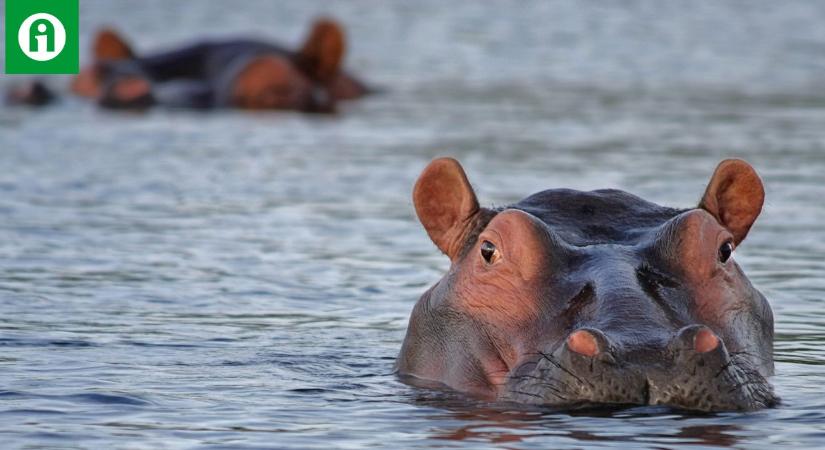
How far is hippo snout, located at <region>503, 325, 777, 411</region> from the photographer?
698cm

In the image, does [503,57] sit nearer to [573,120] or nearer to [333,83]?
[333,83]

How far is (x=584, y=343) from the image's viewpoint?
700cm

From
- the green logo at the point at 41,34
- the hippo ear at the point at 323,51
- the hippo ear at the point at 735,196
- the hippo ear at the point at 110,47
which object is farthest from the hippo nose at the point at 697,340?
the hippo ear at the point at 110,47

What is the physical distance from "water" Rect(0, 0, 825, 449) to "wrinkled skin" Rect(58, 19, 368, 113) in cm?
66

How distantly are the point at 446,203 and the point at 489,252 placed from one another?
659 millimetres

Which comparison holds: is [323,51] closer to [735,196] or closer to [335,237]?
[335,237]

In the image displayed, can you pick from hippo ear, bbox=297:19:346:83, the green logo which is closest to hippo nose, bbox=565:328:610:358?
the green logo

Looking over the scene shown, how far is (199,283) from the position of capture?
11617 mm

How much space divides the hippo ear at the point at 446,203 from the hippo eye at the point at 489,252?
0.45 meters

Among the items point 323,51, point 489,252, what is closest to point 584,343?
point 489,252

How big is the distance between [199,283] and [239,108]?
1157 centimetres

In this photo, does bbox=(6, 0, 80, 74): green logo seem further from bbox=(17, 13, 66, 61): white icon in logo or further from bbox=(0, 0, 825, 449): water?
bbox=(0, 0, 825, 449): water

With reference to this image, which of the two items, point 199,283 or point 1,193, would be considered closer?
point 199,283

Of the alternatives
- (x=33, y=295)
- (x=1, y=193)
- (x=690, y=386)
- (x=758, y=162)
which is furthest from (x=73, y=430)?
(x=758, y=162)
